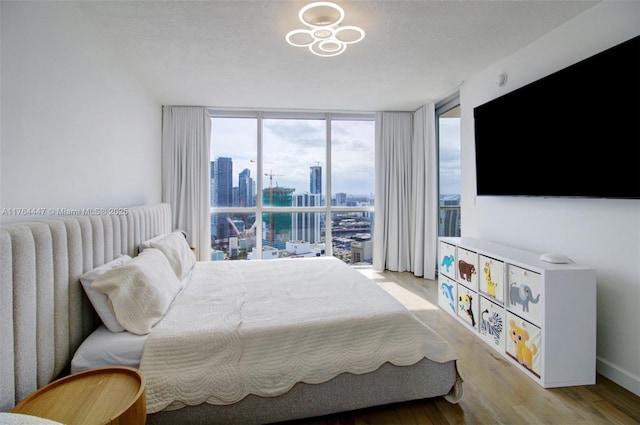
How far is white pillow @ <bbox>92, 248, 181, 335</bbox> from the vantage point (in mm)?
1680

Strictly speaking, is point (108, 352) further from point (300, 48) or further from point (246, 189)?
point (246, 189)

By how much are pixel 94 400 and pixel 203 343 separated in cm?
50

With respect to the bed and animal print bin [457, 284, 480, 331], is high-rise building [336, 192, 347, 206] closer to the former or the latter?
animal print bin [457, 284, 480, 331]

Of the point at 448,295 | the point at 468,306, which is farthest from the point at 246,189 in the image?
the point at 468,306

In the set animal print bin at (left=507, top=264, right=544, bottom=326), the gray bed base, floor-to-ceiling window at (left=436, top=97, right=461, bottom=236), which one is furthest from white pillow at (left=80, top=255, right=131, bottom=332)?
floor-to-ceiling window at (left=436, top=97, right=461, bottom=236)

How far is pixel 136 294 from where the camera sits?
1762mm

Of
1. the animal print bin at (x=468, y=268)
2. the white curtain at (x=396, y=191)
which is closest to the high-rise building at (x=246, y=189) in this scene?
the white curtain at (x=396, y=191)

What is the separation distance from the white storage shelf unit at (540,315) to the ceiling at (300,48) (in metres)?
1.79

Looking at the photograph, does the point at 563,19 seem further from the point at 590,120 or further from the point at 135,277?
the point at 135,277

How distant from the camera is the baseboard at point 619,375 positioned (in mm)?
1992

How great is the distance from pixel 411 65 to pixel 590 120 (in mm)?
1618

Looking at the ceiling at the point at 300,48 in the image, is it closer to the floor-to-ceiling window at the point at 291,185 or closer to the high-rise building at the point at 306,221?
the floor-to-ceiling window at the point at 291,185

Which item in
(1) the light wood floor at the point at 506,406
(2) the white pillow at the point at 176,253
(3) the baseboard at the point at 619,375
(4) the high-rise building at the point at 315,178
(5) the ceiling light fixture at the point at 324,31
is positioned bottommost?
(1) the light wood floor at the point at 506,406

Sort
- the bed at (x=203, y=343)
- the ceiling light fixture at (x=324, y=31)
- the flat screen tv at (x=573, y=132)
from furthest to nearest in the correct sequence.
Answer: the ceiling light fixture at (x=324, y=31), the flat screen tv at (x=573, y=132), the bed at (x=203, y=343)
